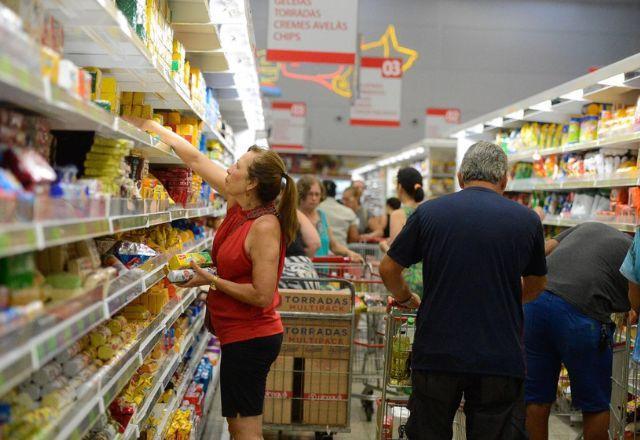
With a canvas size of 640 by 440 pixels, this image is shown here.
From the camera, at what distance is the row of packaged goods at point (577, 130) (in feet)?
17.0

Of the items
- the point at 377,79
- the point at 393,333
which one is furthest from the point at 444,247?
the point at 377,79

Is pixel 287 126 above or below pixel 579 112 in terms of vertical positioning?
above

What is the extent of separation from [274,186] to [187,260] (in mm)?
482

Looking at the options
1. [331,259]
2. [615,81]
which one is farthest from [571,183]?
[331,259]

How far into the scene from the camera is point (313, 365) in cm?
432

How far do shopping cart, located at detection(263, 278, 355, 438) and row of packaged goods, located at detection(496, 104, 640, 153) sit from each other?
7.84ft

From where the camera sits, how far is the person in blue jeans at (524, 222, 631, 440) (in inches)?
148

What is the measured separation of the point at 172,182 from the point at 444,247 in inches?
73.5

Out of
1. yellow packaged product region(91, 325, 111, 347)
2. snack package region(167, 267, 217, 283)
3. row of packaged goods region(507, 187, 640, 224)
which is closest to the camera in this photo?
yellow packaged product region(91, 325, 111, 347)

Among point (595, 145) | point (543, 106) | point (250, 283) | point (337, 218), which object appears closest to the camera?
point (250, 283)

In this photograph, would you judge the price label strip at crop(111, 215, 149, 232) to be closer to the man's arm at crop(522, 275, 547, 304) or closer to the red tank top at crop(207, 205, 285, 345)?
the red tank top at crop(207, 205, 285, 345)

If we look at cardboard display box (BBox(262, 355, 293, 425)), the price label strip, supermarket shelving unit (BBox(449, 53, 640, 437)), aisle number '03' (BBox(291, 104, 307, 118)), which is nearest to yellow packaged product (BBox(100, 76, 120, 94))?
the price label strip

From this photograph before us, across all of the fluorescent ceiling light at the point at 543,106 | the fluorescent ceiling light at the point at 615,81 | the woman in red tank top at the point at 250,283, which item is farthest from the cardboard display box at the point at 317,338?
the fluorescent ceiling light at the point at 543,106

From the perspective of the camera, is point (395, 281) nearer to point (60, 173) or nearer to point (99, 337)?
point (99, 337)
